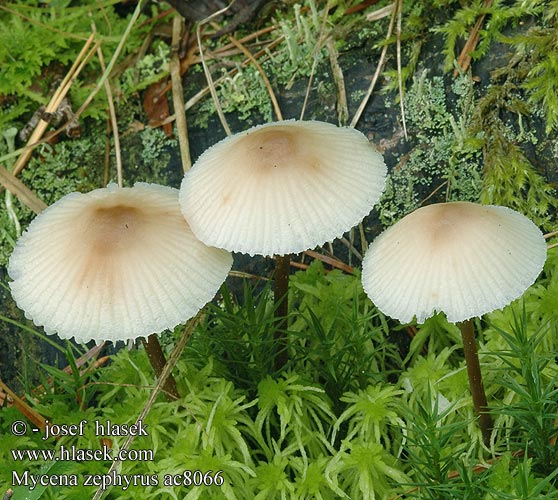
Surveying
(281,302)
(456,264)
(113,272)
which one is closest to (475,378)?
(456,264)

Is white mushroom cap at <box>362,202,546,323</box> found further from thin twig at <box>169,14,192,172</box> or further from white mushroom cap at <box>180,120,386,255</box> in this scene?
thin twig at <box>169,14,192,172</box>

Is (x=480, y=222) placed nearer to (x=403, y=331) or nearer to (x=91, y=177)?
(x=403, y=331)

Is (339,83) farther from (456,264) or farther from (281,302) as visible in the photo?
(456,264)

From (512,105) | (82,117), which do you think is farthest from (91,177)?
(512,105)

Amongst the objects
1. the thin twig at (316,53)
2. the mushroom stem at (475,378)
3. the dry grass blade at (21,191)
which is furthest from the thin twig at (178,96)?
the mushroom stem at (475,378)

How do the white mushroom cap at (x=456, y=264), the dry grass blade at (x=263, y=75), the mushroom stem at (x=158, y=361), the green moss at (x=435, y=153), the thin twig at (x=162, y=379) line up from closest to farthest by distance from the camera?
the white mushroom cap at (x=456, y=264) < the thin twig at (x=162, y=379) < the mushroom stem at (x=158, y=361) < the green moss at (x=435, y=153) < the dry grass blade at (x=263, y=75)

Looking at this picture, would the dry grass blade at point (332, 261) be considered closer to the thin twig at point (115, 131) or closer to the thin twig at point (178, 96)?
the thin twig at point (178, 96)

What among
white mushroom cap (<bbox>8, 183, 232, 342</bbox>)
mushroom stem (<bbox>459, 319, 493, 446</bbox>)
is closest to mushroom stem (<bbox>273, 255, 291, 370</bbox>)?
white mushroom cap (<bbox>8, 183, 232, 342</bbox>)
